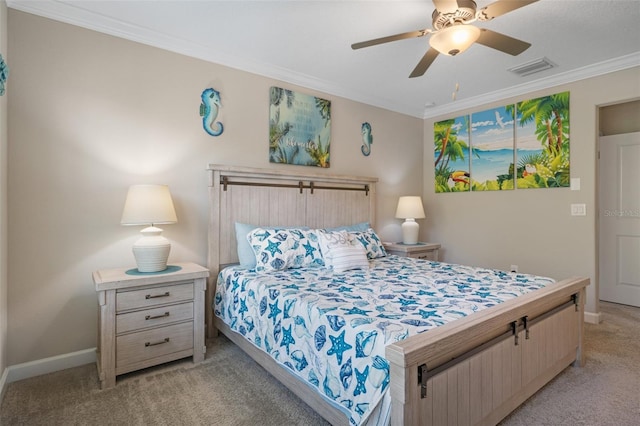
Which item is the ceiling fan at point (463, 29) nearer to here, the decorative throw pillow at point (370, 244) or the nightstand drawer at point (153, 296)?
the decorative throw pillow at point (370, 244)

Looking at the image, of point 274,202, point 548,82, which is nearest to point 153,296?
point 274,202

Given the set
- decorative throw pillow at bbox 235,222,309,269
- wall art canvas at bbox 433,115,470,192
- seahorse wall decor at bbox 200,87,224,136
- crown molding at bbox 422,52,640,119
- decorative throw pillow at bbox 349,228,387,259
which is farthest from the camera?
wall art canvas at bbox 433,115,470,192

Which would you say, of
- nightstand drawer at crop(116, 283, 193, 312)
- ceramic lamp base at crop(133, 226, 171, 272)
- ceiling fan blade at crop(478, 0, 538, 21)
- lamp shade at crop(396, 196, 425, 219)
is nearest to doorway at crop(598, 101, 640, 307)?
lamp shade at crop(396, 196, 425, 219)

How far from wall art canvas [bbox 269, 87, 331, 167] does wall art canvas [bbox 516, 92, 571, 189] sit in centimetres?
224

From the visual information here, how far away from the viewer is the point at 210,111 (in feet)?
9.93

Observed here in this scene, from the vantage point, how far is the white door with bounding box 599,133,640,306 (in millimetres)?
3902

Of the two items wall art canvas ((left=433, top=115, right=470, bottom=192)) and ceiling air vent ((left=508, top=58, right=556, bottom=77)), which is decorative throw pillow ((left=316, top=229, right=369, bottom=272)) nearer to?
wall art canvas ((left=433, top=115, right=470, bottom=192))

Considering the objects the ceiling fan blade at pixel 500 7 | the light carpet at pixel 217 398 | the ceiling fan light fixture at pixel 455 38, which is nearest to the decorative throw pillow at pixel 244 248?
the light carpet at pixel 217 398

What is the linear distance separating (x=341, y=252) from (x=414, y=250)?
144 centimetres

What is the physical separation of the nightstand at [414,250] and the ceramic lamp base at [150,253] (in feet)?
8.24

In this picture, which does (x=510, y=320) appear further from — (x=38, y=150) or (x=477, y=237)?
(x=38, y=150)

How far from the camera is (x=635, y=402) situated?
6.56 feet

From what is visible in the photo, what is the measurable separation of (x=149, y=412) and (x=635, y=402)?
9.36 ft

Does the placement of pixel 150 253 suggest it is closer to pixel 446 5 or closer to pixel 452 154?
pixel 446 5
